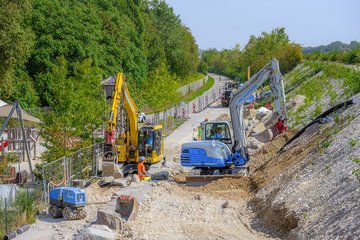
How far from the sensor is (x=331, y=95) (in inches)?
1178

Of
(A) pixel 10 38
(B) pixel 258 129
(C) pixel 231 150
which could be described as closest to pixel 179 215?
(C) pixel 231 150

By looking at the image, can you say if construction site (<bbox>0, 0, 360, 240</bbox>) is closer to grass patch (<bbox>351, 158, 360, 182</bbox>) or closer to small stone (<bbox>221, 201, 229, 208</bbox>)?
grass patch (<bbox>351, 158, 360, 182</bbox>)

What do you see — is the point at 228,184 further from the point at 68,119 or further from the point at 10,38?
the point at 10,38

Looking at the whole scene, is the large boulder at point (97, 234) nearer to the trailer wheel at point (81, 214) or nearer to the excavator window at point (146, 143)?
the trailer wheel at point (81, 214)

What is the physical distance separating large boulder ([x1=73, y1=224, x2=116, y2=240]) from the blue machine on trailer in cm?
241

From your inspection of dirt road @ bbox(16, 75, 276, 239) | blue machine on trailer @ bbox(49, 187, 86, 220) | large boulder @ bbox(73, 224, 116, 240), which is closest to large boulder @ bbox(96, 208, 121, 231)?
dirt road @ bbox(16, 75, 276, 239)

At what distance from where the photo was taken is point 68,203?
1725 cm

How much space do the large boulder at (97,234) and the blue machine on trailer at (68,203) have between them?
2.41 meters

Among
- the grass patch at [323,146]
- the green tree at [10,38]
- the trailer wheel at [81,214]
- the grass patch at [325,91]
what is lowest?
the trailer wheel at [81,214]

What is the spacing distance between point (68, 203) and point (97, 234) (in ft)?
11.1

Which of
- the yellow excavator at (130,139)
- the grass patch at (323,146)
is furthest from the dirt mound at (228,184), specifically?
the yellow excavator at (130,139)

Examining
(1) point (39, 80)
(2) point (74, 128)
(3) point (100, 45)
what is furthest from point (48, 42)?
(2) point (74, 128)

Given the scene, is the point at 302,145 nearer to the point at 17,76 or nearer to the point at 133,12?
the point at 17,76

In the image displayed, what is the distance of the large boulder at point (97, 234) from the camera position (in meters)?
14.1
